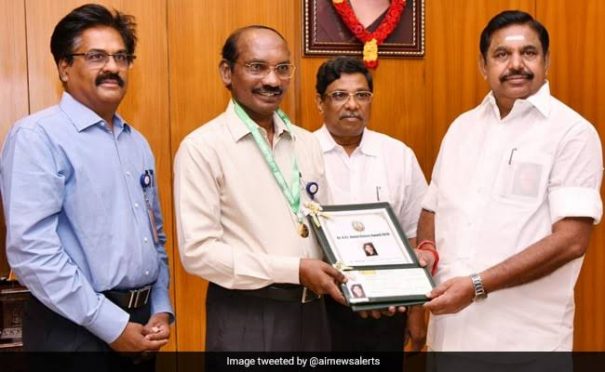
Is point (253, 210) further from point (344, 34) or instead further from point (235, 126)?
point (344, 34)

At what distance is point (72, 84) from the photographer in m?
2.02

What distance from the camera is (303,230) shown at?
6.97ft

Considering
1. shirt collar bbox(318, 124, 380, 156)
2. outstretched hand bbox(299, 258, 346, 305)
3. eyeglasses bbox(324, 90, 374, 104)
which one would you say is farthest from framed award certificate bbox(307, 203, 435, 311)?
eyeglasses bbox(324, 90, 374, 104)

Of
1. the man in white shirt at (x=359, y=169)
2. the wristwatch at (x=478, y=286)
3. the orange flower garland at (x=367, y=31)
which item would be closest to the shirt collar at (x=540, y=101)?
the wristwatch at (x=478, y=286)

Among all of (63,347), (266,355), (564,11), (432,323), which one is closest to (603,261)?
(564,11)

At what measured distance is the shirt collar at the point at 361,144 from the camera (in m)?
2.81

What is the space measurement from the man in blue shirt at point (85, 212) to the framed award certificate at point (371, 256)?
0.61 meters

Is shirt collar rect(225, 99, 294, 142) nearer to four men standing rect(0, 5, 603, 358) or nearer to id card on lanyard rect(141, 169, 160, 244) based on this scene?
four men standing rect(0, 5, 603, 358)

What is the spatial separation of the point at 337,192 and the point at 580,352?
2.08 metres

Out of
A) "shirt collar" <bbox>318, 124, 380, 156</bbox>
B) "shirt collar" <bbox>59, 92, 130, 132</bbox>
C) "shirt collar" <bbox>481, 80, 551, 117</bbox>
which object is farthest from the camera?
"shirt collar" <bbox>318, 124, 380, 156</bbox>

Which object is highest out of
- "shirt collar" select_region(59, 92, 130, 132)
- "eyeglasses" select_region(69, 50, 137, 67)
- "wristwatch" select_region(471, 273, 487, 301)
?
"eyeglasses" select_region(69, 50, 137, 67)

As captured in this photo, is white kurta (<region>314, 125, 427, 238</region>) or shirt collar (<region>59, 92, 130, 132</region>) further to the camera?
white kurta (<region>314, 125, 427, 238</region>)

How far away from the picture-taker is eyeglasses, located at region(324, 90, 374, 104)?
2.81 metres

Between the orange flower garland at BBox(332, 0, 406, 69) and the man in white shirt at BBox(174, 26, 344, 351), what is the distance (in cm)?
133
